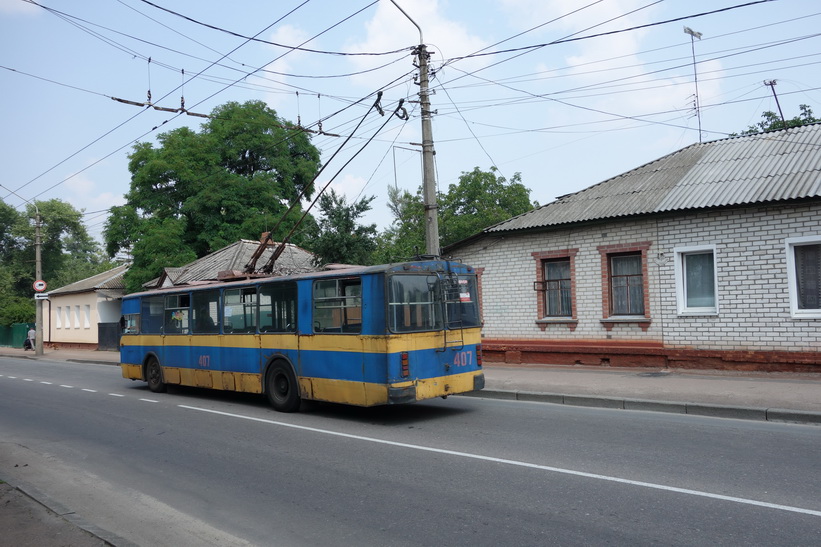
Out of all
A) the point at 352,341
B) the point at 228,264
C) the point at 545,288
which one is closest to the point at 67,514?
the point at 352,341

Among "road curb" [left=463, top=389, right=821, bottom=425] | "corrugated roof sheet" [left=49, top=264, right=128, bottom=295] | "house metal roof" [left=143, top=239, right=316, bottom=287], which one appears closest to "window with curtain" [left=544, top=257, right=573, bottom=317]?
"road curb" [left=463, top=389, right=821, bottom=425]

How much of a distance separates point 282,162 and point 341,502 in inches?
1399

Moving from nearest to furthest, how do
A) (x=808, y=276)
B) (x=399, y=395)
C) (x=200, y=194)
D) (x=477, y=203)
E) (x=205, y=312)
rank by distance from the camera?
(x=399, y=395), (x=808, y=276), (x=205, y=312), (x=200, y=194), (x=477, y=203)

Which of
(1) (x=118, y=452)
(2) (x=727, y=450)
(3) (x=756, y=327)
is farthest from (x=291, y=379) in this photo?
(3) (x=756, y=327)

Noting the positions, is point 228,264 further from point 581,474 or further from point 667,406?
point 581,474

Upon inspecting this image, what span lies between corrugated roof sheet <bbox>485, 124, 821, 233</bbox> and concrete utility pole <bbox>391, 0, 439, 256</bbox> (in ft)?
13.0

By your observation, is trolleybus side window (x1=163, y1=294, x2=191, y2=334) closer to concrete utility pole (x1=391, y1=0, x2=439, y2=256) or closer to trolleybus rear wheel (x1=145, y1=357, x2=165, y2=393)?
trolleybus rear wheel (x1=145, y1=357, x2=165, y2=393)

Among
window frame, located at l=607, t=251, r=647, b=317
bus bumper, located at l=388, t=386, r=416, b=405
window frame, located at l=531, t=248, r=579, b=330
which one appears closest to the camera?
bus bumper, located at l=388, t=386, r=416, b=405

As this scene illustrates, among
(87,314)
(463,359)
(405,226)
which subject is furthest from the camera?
(405,226)

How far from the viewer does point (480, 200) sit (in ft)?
156

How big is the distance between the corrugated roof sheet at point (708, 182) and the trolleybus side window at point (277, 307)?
811 cm

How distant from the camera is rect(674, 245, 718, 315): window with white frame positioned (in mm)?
15367

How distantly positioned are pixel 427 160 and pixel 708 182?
270 inches

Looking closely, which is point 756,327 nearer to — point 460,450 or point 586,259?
point 586,259
